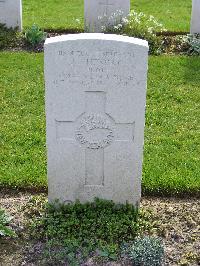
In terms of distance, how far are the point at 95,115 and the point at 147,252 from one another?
1231 mm

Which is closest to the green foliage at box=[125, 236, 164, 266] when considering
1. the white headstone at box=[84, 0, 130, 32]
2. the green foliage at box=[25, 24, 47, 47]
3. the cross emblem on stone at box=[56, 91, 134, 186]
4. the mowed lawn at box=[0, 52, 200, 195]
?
the cross emblem on stone at box=[56, 91, 134, 186]

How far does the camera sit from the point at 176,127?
710cm

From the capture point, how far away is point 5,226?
4918mm

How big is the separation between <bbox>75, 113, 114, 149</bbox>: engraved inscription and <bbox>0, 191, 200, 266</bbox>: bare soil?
0.86 metres

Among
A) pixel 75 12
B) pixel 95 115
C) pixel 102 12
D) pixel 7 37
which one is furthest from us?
pixel 75 12

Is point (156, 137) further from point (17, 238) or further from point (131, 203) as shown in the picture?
point (17, 238)

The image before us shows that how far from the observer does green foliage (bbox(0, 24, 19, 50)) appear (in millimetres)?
9965

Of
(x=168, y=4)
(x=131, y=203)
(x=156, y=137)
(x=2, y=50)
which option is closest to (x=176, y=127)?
(x=156, y=137)

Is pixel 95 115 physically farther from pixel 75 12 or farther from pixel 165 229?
pixel 75 12

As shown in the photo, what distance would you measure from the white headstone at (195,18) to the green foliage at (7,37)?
3184mm

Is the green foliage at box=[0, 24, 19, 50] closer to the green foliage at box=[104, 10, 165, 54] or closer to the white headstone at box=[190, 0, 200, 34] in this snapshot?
the green foliage at box=[104, 10, 165, 54]

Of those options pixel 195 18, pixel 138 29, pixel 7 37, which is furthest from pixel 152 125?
pixel 7 37

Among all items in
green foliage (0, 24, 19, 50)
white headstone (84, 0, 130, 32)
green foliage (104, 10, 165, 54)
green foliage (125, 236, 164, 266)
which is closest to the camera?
green foliage (125, 236, 164, 266)

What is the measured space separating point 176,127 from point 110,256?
2784 millimetres
